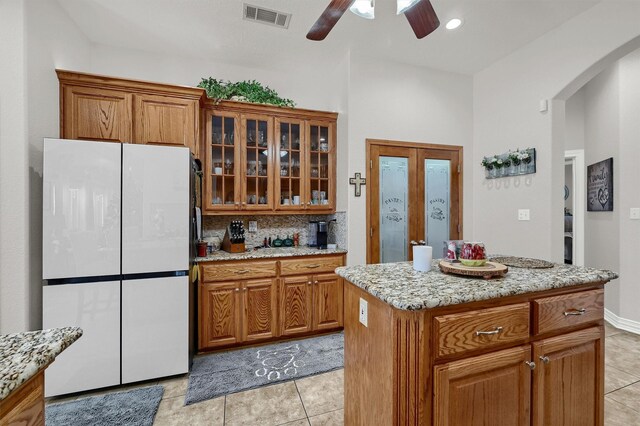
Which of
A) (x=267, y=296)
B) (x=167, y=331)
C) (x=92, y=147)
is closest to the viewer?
(x=92, y=147)

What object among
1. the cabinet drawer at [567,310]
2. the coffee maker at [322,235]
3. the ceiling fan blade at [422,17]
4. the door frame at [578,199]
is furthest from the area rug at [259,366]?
the door frame at [578,199]

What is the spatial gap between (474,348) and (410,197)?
244 centimetres

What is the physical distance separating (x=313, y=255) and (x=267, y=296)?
2.04 ft

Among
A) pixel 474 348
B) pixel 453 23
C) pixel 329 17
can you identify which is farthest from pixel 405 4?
pixel 474 348

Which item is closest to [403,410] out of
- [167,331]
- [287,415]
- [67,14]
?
[287,415]

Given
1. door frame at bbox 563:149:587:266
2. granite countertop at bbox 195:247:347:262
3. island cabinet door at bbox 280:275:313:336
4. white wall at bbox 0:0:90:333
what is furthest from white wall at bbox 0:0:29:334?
door frame at bbox 563:149:587:266

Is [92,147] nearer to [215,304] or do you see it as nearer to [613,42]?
[215,304]

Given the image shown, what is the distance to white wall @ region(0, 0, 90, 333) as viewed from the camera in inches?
74.6

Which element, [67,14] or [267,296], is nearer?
[67,14]

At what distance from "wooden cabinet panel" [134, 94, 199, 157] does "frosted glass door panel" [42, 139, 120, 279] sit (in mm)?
541

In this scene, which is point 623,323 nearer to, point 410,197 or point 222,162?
point 410,197

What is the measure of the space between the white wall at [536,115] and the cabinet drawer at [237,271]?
2.71 meters

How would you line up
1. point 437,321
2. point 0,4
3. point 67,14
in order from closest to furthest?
point 437,321, point 0,4, point 67,14

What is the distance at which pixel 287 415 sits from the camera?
1886mm
